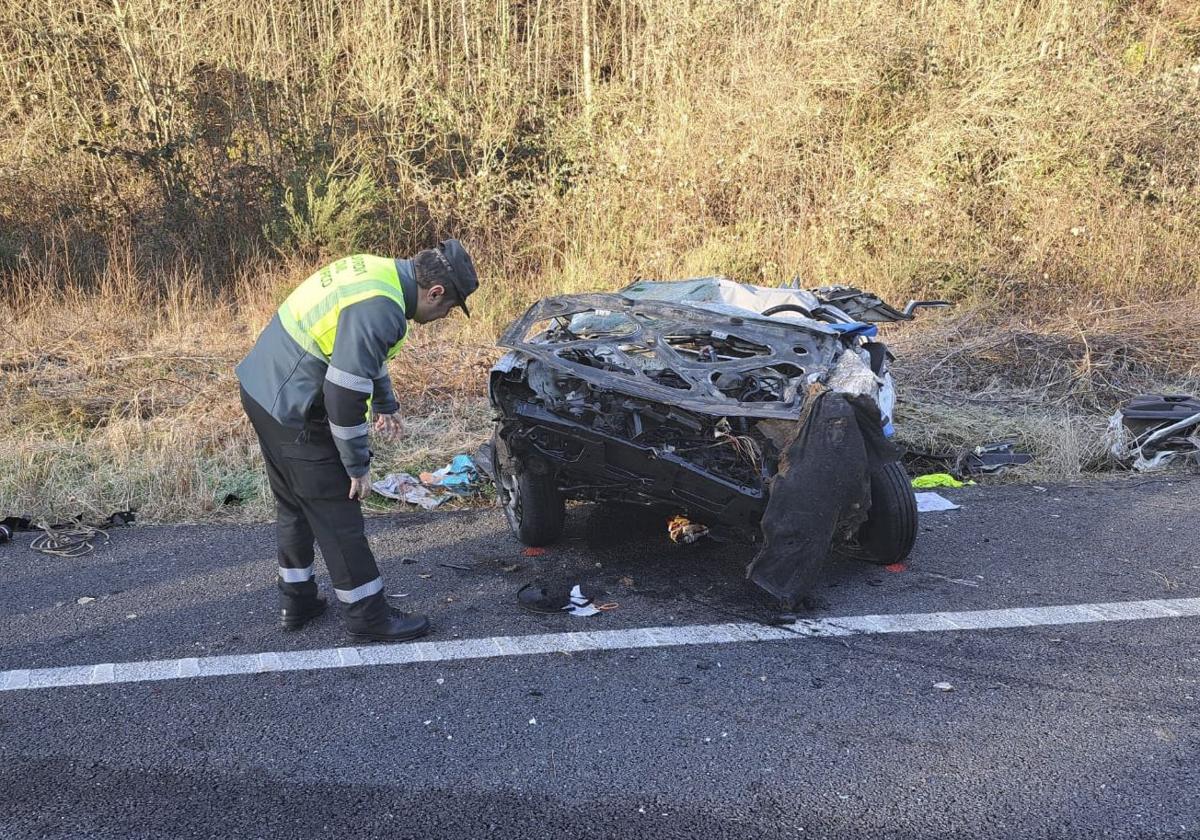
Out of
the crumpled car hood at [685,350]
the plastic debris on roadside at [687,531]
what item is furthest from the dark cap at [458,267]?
the plastic debris on roadside at [687,531]

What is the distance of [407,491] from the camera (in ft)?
18.7

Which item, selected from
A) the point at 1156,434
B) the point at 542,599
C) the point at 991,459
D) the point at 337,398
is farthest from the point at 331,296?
the point at 1156,434

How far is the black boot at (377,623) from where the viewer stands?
3.72m

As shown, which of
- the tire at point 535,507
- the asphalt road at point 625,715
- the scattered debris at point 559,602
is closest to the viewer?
the asphalt road at point 625,715

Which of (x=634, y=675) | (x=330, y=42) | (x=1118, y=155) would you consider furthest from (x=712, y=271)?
(x=634, y=675)

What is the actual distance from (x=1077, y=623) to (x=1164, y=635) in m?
0.31

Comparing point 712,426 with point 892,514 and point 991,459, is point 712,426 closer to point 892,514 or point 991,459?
point 892,514

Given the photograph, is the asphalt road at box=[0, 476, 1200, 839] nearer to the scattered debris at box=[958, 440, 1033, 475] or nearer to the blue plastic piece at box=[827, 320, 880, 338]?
the blue plastic piece at box=[827, 320, 880, 338]

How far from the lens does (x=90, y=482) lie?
224 inches

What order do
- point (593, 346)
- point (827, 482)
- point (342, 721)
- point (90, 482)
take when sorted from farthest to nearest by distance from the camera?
1. point (90, 482)
2. point (593, 346)
3. point (827, 482)
4. point (342, 721)

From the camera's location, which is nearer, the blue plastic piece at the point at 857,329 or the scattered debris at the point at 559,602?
the scattered debris at the point at 559,602

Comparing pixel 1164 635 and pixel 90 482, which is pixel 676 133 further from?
pixel 1164 635

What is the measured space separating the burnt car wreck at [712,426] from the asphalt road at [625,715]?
0.33 m

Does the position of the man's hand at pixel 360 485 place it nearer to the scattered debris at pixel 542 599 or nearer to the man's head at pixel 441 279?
the man's head at pixel 441 279
